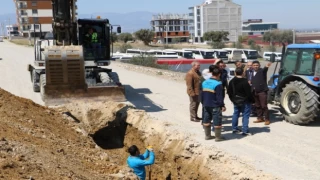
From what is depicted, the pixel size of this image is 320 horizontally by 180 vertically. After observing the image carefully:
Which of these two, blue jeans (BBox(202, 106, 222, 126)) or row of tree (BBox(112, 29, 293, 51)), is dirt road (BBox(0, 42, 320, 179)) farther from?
row of tree (BBox(112, 29, 293, 51))

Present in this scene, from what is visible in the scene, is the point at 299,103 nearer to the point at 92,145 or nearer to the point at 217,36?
the point at 92,145

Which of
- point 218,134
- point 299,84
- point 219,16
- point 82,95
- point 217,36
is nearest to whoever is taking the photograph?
point 218,134

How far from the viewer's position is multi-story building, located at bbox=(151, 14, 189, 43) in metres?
104

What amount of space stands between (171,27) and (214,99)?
98.6m

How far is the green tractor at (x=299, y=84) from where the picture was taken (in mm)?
9320

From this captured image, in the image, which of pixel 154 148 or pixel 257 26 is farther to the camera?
pixel 257 26

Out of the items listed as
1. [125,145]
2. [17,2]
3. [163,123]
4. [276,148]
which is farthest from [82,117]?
[17,2]

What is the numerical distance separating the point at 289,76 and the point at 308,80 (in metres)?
0.63

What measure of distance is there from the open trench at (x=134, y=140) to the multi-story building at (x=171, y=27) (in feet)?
303

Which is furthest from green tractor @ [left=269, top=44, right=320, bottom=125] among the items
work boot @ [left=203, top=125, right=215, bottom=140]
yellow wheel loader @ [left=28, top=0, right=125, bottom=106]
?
yellow wheel loader @ [left=28, top=0, right=125, bottom=106]

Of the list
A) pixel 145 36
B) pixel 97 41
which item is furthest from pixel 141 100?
pixel 145 36

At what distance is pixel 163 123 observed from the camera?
10133mm

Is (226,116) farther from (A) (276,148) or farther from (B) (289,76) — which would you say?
(A) (276,148)

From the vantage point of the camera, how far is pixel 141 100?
1425 centimetres
